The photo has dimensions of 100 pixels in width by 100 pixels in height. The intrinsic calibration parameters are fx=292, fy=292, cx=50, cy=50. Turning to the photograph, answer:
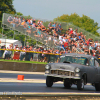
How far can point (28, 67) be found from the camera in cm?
2539

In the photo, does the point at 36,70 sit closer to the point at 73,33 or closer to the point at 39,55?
the point at 39,55

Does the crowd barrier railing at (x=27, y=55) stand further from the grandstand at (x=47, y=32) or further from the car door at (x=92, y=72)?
the car door at (x=92, y=72)

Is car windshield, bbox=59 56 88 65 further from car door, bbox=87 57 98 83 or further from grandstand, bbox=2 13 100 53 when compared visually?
grandstand, bbox=2 13 100 53

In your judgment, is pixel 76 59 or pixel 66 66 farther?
pixel 76 59

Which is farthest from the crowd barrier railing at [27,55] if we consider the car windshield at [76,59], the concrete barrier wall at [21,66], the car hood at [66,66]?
the car hood at [66,66]

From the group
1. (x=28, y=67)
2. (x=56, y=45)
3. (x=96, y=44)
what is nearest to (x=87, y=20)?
(x=96, y=44)

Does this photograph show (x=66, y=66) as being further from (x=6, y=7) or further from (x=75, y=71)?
(x=6, y=7)

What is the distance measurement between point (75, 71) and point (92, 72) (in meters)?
1.16

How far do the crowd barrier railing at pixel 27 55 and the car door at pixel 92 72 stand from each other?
13982mm

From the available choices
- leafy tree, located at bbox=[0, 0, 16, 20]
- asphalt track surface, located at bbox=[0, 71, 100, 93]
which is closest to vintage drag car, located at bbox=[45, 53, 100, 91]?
asphalt track surface, located at bbox=[0, 71, 100, 93]

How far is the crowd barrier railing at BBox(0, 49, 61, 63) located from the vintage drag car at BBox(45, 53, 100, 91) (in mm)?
13844

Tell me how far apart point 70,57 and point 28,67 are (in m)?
12.8

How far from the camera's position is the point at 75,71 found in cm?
1183

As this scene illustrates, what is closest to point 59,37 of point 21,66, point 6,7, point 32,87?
point 21,66
